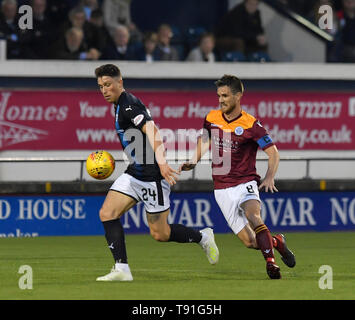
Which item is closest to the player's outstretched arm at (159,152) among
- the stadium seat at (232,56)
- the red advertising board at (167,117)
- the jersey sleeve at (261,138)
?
the jersey sleeve at (261,138)

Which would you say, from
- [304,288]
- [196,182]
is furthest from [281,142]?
[304,288]

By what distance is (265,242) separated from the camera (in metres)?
10.2

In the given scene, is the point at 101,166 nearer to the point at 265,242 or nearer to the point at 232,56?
the point at 265,242

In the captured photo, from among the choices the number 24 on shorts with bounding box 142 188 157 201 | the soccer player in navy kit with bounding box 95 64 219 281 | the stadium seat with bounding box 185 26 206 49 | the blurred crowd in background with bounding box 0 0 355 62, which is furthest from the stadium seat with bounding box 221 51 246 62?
the number 24 on shorts with bounding box 142 188 157 201

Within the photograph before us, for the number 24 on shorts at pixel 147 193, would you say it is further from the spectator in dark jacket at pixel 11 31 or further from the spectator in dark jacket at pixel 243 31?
the spectator in dark jacket at pixel 243 31

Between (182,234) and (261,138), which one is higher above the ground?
(261,138)

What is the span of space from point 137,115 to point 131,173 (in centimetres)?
64

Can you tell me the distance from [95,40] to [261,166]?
3.40 meters

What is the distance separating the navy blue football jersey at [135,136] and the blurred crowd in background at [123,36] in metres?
7.58

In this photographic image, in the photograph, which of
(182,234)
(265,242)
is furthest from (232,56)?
(265,242)

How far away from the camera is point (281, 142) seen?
18.5 meters

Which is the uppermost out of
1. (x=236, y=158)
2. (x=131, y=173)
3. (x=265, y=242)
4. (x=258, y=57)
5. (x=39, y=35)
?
(x=39, y=35)

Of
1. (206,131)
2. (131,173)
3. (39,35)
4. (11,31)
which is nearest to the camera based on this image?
(131,173)

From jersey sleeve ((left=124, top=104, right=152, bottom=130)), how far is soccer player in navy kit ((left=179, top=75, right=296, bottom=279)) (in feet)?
1.97
